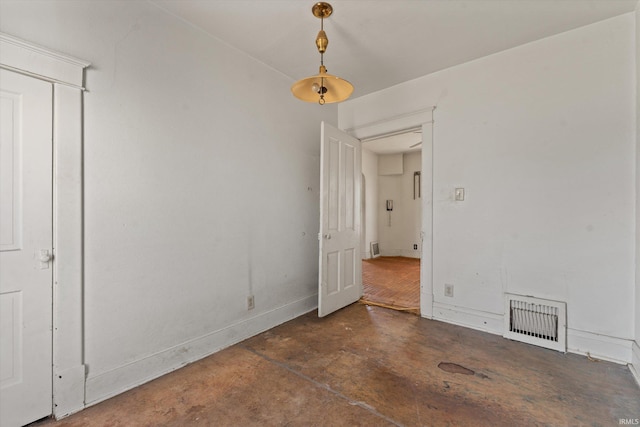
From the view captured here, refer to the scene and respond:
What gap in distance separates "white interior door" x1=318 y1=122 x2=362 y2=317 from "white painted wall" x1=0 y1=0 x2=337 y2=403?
45 centimetres

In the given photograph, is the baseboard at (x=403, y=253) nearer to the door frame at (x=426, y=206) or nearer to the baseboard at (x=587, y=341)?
the door frame at (x=426, y=206)

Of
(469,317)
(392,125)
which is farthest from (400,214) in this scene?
(469,317)

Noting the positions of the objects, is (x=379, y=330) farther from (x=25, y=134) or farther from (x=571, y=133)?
(x=25, y=134)

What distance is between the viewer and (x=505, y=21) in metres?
2.30

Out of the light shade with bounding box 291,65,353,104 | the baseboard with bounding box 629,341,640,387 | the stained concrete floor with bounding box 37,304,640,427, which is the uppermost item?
the light shade with bounding box 291,65,353,104

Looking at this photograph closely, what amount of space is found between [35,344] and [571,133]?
4191 millimetres

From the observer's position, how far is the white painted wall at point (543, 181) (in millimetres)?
2260

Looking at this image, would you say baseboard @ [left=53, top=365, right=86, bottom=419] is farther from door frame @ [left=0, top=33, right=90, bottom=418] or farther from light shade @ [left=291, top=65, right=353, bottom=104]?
light shade @ [left=291, top=65, right=353, bottom=104]

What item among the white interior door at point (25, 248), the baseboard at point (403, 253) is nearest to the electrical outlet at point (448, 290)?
the white interior door at point (25, 248)

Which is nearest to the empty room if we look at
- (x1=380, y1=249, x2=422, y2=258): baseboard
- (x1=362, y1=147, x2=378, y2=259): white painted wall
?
(x1=362, y1=147, x2=378, y2=259): white painted wall

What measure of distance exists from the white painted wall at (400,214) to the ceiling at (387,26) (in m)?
4.47

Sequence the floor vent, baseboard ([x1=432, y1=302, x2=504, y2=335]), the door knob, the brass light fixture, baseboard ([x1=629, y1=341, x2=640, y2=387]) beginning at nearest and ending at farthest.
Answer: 1. the door knob
2. the brass light fixture
3. baseboard ([x1=629, y1=341, x2=640, y2=387])
4. the floor vent
5. baseboard ([x1=432, y1=302, x2=504, y2=335])

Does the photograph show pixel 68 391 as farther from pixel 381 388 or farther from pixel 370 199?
pixel 370 199

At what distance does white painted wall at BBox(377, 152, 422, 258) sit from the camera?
7238 mm
